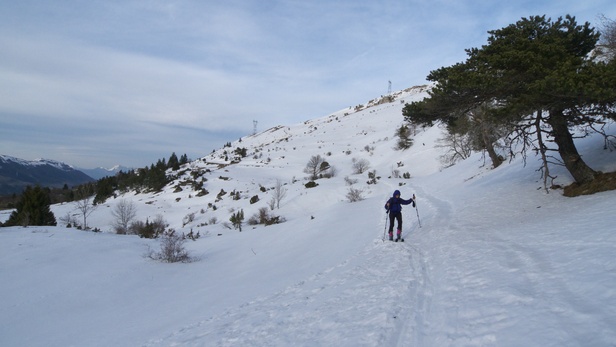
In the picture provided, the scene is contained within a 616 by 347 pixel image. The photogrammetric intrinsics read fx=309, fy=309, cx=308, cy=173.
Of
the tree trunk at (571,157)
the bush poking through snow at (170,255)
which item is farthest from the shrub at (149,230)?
the tree trunk at (571,157)

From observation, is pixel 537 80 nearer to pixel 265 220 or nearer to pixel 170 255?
pixel 170 255

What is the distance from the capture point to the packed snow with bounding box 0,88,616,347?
3793mm

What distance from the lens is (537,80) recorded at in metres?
6.70

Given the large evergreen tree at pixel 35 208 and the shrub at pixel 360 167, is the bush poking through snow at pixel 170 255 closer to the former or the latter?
the large evergreen tree at pixel 35 208

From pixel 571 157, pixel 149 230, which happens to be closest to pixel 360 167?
pixel 149 230

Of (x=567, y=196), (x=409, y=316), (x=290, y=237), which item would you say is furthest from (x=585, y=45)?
(x=290, y=237)

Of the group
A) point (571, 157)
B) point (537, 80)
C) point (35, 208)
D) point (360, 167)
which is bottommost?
point (35, 208)

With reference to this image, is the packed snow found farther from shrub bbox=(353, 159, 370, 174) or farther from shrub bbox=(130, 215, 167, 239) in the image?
shrub bbox=(353, 159, 370, 174)

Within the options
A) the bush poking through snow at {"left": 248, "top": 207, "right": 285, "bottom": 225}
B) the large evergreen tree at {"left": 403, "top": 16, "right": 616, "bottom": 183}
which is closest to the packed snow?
the large evergreen tree at {"left": 403, "top": 16, "right": 616, "bottom": 183}

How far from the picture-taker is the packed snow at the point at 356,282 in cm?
379

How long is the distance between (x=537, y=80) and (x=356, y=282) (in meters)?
5.83

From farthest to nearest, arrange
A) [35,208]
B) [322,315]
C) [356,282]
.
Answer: [35,208]
[356,282]
[322,315]

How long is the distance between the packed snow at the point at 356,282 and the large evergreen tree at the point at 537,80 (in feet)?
7.28

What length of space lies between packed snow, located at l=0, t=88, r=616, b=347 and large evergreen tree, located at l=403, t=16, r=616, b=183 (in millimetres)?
2220
